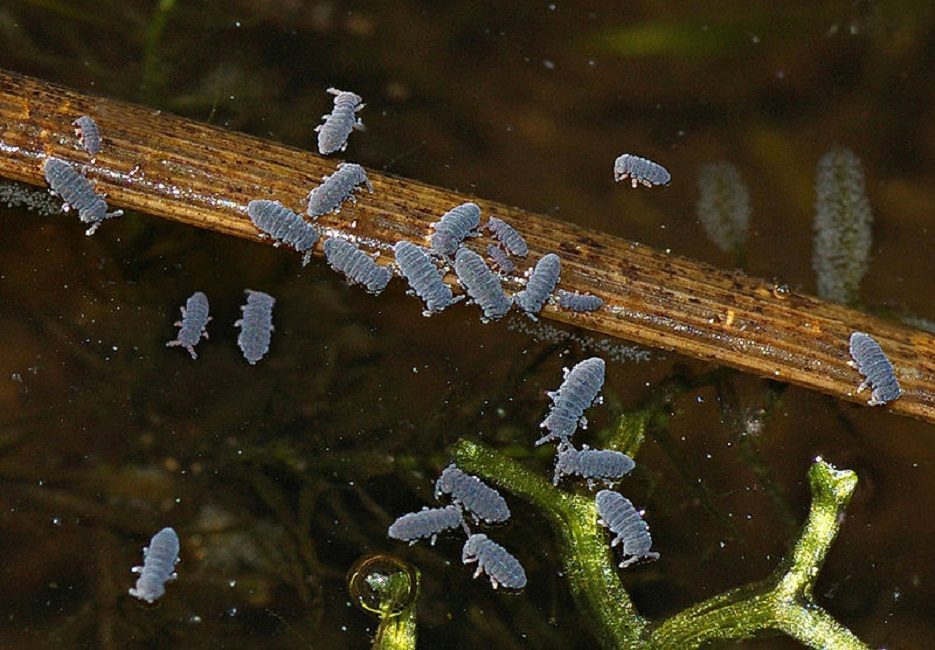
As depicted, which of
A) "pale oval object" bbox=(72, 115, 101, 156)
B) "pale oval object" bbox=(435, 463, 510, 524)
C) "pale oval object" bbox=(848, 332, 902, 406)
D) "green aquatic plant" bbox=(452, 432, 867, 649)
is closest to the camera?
"pale oval object" bbox=(72, 115, 101, 156)

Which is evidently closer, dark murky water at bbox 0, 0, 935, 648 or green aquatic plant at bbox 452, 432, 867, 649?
green aquatic plant at bbox 452, 432, 867, 649

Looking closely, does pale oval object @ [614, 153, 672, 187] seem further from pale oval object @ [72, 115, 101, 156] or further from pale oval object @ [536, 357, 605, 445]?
pale oval object @ [72, 115, 101, 156]

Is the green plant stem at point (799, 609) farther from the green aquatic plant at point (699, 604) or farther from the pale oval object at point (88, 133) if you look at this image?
the pale oval object at point (88, 133)

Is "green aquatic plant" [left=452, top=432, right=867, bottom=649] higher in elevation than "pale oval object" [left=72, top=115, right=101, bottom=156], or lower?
lower

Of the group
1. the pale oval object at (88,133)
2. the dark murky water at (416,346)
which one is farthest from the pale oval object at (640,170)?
the pale oval object at (88,133)

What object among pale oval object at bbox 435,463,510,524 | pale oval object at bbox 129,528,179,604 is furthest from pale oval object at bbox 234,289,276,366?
pale oval object at bbox 435,463,510,524

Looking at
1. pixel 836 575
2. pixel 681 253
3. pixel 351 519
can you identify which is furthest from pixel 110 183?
pixel 836 575

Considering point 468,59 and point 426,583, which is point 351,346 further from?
point 468,59
